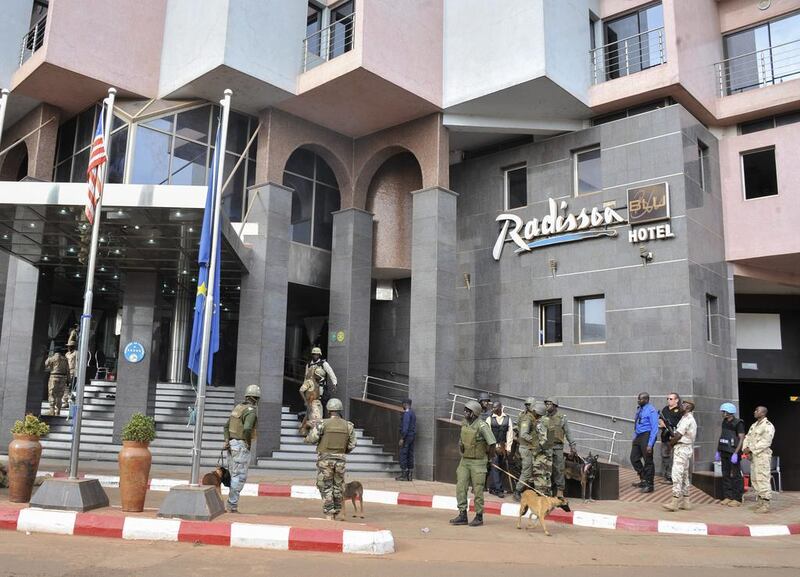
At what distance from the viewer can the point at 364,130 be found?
71.1 ft

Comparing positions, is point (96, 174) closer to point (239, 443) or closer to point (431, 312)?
point (239, 443)

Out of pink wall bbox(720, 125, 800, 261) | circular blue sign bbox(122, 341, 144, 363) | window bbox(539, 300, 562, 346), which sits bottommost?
circular blue sign bbox(122, 341, 144, 363)

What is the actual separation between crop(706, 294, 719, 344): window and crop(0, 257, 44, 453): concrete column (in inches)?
738

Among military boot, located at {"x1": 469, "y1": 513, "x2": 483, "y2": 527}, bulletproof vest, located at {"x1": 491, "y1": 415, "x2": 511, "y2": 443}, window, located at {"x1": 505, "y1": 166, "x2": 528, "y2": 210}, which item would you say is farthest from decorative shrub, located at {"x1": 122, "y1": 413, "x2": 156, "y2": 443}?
window, located at {"x1": 505, "y1": 166, "x2": 528, "y2": 210}

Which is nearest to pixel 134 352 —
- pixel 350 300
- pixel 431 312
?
pixel 350 300

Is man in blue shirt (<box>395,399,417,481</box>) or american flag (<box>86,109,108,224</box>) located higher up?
american flag (<box>86,109,108,224</box>)

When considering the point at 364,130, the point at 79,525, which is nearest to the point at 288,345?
the point at 364,130

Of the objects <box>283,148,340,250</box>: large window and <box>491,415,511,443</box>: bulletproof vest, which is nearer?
<box>491,415,511,443</box>: bulletproof vest

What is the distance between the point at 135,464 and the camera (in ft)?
31.0

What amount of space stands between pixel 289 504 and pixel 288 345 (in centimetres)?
1576

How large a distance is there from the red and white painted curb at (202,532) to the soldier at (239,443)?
1.96 m

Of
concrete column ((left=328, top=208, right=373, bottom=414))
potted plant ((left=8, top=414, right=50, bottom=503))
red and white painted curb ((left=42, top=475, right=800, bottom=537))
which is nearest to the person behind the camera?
potted plant ((left=8, top=414, right=50, bottom=503))

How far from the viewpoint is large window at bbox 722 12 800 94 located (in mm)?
20266

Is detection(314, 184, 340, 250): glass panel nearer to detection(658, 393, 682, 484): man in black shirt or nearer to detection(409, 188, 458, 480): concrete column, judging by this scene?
detection(409, 188, 458, 480): concrete column
